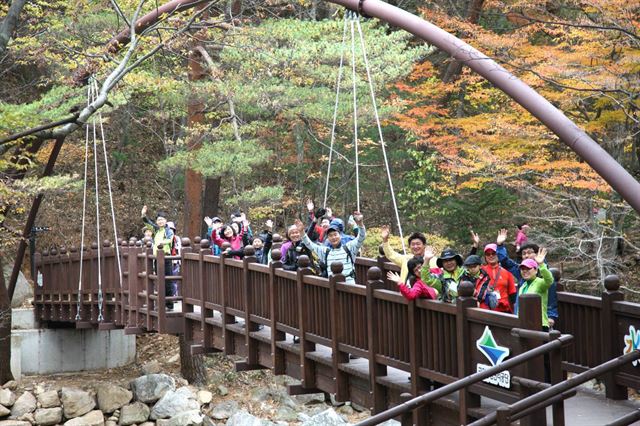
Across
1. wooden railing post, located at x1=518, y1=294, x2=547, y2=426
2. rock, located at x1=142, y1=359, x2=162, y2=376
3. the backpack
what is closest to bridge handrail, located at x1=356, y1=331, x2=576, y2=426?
wooden railing post, located at x1=518, y1=294, x2=547, y2=426

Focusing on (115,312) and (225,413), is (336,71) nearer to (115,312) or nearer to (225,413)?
(115,312)

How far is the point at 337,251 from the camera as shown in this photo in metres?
9.86

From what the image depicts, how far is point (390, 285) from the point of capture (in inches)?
463

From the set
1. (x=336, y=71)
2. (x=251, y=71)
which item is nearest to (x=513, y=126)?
(x=336, y=71)

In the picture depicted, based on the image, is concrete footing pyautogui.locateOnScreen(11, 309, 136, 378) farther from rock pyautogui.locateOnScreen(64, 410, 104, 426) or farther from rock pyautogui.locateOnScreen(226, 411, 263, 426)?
rock pyautogui.locateOnScreen(226, 411, 263, 426)

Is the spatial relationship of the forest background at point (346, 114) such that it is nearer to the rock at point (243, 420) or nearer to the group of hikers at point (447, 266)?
the group of hikers at point (447, 266)

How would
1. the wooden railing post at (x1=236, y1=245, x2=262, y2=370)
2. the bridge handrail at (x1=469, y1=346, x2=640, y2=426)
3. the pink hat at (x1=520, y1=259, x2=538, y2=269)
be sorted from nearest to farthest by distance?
the bridge handrail at (x1=469, y1=346, x2=640, y2=426)
the pink hat at (x1=520, y1=259, x2=538, y2=269)
the wooden railing post at (x1=236, y1=245, x2=262, y2=370)

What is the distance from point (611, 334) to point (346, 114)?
515 inches

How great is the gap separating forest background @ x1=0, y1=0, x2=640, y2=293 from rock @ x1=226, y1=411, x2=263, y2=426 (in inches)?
174

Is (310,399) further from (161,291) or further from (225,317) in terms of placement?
(225,317)

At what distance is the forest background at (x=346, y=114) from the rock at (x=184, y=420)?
461cm

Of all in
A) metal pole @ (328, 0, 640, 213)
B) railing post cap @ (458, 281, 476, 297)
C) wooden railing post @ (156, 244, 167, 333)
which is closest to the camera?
railing post cap @ (458, 281, 476, 297)

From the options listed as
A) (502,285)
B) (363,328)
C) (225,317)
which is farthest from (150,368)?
(502,285)

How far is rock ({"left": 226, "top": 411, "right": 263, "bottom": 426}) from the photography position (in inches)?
709
